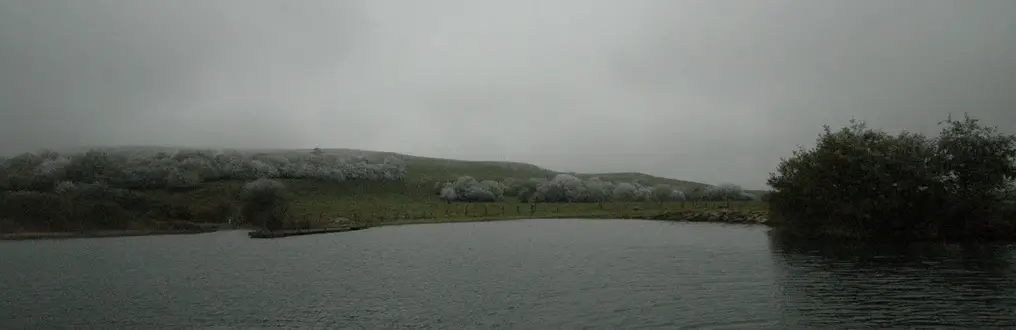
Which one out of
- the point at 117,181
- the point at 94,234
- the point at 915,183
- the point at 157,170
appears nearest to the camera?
the point at 915,183

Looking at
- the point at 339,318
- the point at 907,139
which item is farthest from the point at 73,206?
the point at 907,139

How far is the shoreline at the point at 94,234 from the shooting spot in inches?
3617

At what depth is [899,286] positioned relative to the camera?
34969 mm

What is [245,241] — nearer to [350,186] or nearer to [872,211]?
[872,211]

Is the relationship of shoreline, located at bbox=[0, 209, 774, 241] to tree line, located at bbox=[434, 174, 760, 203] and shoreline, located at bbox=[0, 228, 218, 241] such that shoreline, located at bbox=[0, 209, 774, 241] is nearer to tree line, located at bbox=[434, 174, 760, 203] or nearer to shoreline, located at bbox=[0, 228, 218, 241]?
shoreline, located at bbox=[0, 228, 218, 241]

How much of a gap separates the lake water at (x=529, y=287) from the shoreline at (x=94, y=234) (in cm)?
3357

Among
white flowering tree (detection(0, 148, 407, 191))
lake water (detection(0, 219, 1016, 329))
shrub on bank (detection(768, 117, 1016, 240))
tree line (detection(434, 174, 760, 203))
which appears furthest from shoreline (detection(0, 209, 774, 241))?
white flowering tree (detection(0, 148, 407, 191))

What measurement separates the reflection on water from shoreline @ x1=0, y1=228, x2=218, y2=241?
91202mm

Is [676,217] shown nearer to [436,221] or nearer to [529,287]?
[436,221]

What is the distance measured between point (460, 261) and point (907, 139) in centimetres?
4641

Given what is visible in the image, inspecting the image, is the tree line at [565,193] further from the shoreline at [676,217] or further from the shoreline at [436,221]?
the shoreline at [436,221]

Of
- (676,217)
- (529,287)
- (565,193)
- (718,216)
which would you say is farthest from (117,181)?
(529,287)

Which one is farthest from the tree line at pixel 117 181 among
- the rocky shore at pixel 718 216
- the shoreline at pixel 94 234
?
the rocky shore at pixel 718 216

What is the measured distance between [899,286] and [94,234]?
106 meters
